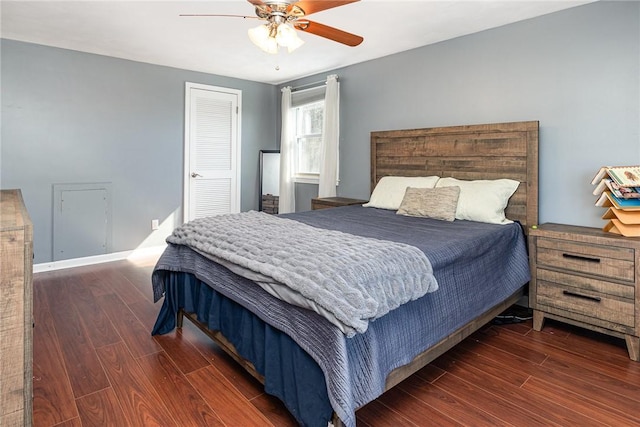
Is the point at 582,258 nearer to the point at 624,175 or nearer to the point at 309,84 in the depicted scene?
the point at 624,175

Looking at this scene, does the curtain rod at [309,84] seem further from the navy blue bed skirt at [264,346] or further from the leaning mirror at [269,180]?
the navy blue bed skirt at [264,346]

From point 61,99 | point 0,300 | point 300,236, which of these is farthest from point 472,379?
point 61,99

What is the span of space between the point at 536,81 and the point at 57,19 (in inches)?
159

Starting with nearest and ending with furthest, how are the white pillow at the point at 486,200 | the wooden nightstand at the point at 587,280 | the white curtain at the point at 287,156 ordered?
the wooden nightstand at the point at 587,280 < the white pillow at the point at 486,200 < the white curtain at the point at 287,156

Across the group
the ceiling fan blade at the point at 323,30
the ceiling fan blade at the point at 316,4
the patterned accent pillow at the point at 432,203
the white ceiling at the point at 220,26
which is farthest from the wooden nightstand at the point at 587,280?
the ceiling fan blade at the point at 316,4

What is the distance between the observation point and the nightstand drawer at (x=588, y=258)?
7.41 feet

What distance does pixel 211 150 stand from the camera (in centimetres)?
517

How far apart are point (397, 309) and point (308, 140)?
387cm

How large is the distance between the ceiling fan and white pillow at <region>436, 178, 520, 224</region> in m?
1.56

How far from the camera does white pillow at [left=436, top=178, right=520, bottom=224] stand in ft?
9.34

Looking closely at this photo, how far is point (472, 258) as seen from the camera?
2215 mm

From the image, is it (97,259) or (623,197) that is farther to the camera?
(97,259)

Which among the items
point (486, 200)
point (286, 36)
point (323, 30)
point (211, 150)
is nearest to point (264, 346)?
point (286, 36)

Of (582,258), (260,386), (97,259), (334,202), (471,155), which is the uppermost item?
(471,155)
